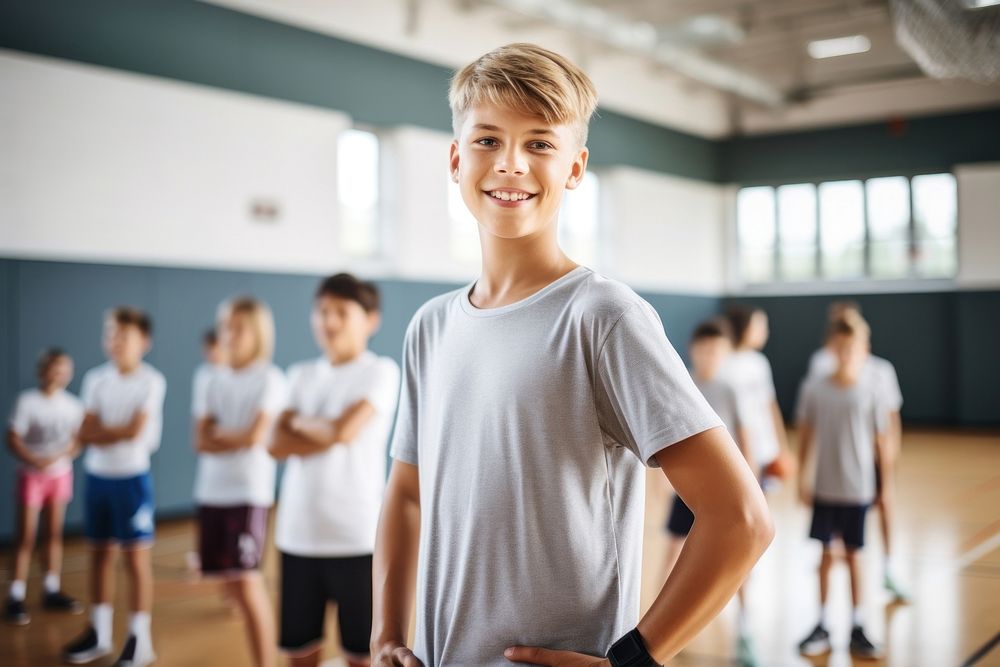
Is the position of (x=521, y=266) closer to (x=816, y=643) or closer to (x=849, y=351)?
(x=816, y=643)

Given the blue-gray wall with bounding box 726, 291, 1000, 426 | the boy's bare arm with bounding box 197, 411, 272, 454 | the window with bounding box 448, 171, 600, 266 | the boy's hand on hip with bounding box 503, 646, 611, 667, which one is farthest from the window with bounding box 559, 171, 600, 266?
the boy's hand on hip with bounding box 503, 646, 611, 667

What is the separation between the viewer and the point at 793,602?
17.0 feet

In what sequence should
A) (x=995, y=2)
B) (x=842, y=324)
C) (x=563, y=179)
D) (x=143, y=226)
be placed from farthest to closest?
(x=143, y=226) < (x=842, y=324) < (x=995, y=2) < (x=563, y=179)

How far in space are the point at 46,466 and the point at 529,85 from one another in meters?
4.91

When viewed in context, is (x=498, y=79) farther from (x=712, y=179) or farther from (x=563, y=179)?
(x=712, y=179)

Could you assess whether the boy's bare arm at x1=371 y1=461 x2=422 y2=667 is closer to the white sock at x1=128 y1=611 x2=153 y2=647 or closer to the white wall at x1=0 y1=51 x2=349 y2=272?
the white sock at x1=128 y1=611 x2=153 y2=647

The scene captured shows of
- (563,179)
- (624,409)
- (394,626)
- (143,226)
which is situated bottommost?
(394,626)

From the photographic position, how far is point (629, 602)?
1.28m

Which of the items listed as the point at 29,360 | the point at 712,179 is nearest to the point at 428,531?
the point at 29,360

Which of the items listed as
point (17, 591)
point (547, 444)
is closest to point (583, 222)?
point (17, 591)

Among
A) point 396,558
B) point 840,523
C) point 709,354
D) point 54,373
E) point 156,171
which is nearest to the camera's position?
point 396,558

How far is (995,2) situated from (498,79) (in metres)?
3.01

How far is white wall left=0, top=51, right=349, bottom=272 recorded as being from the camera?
7012 millimetres

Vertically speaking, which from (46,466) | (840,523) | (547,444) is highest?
(547,444)
